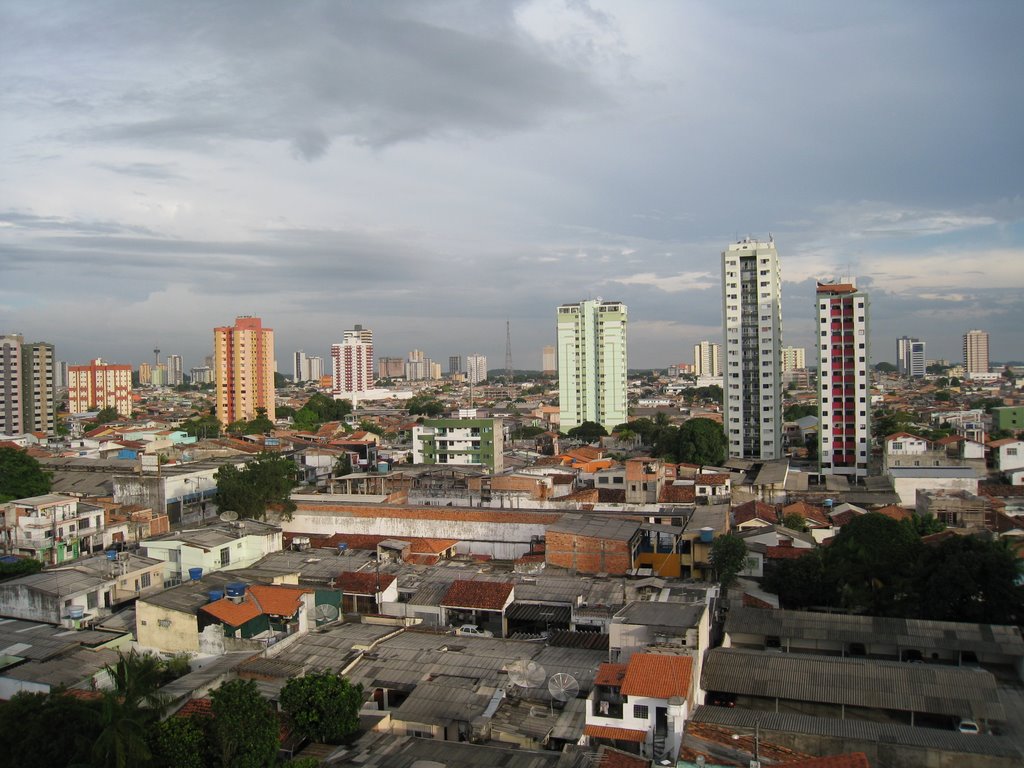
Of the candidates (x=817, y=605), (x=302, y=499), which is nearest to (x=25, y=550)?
(x=302, y=499)

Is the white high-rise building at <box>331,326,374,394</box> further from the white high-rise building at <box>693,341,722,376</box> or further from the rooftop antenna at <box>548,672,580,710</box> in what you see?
the rooftop antenna at <box>548,672,580,710</box>

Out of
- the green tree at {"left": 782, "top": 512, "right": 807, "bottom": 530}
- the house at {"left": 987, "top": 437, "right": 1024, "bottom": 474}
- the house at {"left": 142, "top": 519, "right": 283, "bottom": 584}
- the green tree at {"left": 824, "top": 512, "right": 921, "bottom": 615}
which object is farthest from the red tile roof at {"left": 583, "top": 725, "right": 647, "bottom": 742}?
the house at {"left": 987, "top": 437, "right": 1024, "bottom": 474}

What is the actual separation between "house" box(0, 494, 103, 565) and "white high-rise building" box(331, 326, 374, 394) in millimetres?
75499

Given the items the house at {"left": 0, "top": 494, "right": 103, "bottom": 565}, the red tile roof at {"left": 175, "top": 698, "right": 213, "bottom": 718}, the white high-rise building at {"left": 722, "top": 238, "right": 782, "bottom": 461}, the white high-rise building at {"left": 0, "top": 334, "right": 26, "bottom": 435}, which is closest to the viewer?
the red tile roof at {"left": 175, "top": 698, "right": 213, "bottom": 718}

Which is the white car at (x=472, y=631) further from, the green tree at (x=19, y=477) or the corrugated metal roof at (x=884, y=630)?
the green tree at (x=19, y=477)

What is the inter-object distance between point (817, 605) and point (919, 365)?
11920 centimetres

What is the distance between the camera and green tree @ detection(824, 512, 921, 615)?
12102mm

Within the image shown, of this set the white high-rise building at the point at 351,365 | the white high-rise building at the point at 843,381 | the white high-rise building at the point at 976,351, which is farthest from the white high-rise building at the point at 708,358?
the white high-rise building at the point at 843,381

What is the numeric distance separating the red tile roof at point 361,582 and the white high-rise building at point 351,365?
80.0 meters

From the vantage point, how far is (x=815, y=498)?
22641mm

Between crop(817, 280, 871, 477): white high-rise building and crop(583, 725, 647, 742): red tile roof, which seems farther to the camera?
crop(817, 280, 871, 477): white high-rise building

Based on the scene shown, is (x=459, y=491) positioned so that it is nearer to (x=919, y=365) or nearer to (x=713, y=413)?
(x=713, y=413)

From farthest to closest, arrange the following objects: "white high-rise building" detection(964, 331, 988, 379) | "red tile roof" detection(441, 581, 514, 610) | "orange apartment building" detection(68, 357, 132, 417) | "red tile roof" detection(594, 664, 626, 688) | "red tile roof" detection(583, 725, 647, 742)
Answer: "white high-rise building" detection(964, 331, 988, 379) < "orange apartment building" detection(68, 357, 132, 417) < "red tile roof" detection(441, 581, 514, 610) < "red tile roof" detection(594, 664, 626, 688) < "red tile roof" detection(583, 725, 647, 742)

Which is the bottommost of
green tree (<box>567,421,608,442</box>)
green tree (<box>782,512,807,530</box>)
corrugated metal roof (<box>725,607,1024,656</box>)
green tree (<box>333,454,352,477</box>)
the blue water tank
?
corrugated metal roof (<box>725,607,1024,656</box>)
